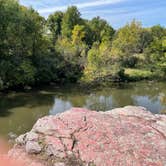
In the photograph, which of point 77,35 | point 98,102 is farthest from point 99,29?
point 98,102

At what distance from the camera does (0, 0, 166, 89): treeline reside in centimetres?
2817

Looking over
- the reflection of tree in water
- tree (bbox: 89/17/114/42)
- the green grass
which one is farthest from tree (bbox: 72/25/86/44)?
the reflection of tree in water

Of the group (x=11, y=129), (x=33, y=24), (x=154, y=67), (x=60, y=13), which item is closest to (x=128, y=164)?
(x=11, y=129)

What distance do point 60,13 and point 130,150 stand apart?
47648 millimetres

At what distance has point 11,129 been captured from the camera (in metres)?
16.0

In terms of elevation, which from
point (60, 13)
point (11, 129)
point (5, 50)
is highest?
point (60, 13)

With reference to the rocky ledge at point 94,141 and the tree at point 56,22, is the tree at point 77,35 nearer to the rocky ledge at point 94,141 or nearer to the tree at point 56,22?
the tree at point 56,22

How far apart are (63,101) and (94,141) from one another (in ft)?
48.6

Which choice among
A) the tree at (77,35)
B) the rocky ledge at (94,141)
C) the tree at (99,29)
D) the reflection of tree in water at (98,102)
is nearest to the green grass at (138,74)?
the tree at (77,35)

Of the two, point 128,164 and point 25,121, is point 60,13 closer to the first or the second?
point 25,121

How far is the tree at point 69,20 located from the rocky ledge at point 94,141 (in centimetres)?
3938

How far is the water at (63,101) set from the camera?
17.8 meters

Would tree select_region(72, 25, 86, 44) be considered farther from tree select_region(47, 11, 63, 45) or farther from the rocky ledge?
the rocky ledge

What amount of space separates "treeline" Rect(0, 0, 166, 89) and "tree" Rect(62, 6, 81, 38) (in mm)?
4584
